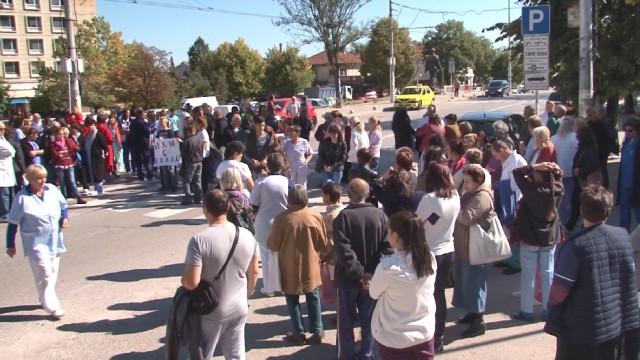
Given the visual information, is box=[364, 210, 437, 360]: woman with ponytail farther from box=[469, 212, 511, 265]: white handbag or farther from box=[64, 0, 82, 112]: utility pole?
box=[64, 0, 82, 112]: utility pole

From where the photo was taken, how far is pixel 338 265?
4941 millimetres

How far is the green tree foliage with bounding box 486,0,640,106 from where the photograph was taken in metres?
12.1

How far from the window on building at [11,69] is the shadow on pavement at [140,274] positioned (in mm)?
75254

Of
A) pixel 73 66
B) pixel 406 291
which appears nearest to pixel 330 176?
pixel 406 291

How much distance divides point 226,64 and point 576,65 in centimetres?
5996

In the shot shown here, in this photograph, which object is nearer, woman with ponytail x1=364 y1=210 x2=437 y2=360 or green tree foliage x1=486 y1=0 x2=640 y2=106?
woman with ponytail x1=364 y1=210 x2=437 y2=360

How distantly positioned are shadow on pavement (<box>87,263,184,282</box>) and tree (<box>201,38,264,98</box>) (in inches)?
2449

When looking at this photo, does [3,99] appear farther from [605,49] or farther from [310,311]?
[310,311]

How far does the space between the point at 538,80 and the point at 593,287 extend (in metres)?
7.90

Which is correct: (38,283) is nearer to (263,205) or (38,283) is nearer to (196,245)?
(263,205)

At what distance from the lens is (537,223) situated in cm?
576

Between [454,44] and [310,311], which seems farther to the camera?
[454,44]

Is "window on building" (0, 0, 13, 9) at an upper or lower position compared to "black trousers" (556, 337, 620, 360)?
upper

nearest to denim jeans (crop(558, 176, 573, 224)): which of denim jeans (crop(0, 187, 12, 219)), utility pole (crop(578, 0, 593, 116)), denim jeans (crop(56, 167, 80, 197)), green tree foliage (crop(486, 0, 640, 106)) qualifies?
utility pole (crop(578, 0, 593, 116))
